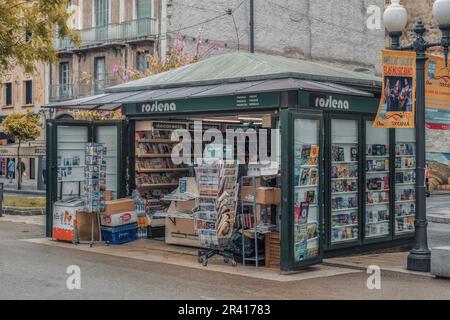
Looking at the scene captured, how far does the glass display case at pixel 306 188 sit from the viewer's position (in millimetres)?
12484

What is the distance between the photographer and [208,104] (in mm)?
14273

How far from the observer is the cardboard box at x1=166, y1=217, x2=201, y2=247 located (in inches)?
601

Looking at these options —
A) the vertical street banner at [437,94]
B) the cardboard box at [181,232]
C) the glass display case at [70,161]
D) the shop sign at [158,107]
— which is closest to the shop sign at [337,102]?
the vertical street banner at [437,94]

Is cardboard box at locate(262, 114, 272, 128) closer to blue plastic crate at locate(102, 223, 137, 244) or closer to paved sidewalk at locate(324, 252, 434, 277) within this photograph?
paved sidewalk at locate(324, 252, 434, 277)

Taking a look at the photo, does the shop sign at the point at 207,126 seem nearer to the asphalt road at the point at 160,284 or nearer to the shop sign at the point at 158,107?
the shop sign at the point at 158,107

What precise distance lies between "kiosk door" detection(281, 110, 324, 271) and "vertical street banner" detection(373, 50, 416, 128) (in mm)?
1085

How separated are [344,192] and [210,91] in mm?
3099

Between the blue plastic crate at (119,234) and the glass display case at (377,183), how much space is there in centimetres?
488

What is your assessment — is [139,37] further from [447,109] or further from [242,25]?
[447,109]

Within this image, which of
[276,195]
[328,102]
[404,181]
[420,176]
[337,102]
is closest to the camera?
[420,176]

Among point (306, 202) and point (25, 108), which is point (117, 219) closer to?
point (306, 202)

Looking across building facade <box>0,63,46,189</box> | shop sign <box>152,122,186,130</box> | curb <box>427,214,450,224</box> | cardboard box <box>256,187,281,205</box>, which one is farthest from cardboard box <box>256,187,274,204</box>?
building facade <box>0,63,46,189</box>

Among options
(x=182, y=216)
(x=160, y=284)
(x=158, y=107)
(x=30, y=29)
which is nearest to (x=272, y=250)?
(x=182, y=216)

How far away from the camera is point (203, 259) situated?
13.1 meters
